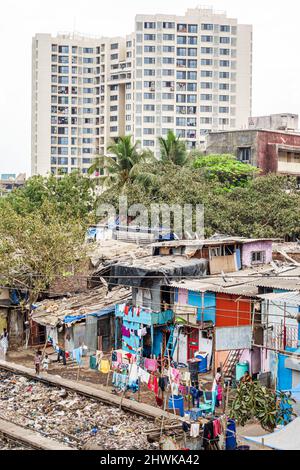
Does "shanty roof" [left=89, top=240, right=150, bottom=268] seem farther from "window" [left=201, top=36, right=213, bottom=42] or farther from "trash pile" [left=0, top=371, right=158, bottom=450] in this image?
"window" [left=201, top=36, right=213, bottom=42]

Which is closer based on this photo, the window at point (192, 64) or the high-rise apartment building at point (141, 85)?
the high-rise apartment building at point (141, 85)

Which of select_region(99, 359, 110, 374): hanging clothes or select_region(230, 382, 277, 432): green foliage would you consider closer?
select_region(230, 382, 277, 432): green foliage

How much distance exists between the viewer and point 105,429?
18.8 meters

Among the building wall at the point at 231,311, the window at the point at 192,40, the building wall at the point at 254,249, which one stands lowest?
the building wall at the point at 231,311

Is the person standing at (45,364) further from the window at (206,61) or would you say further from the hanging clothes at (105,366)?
the window at (206,61)

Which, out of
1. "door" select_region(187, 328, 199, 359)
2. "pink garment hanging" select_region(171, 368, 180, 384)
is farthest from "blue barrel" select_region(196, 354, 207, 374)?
"pink garment hanging" select_region(171, 368, 180, 384)

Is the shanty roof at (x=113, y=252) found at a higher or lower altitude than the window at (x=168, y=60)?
lower

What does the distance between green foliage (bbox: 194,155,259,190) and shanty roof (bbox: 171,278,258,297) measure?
18361 mm

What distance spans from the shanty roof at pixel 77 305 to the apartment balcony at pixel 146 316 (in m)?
1.50

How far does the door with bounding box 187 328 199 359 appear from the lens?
23.8m

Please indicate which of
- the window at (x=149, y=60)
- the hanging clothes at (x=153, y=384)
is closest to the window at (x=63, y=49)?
the window at (x=149, y=60)

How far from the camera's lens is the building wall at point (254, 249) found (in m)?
27.4

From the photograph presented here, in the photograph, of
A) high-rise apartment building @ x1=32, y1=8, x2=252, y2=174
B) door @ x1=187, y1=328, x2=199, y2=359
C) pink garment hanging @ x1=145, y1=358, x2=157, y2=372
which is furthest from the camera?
high-rise apartment building @ x1=32, y1=8, x2=252, y2=174

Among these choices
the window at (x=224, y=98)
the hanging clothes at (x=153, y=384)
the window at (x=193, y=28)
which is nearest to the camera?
the hanging clothes at (x=153, y=384)
